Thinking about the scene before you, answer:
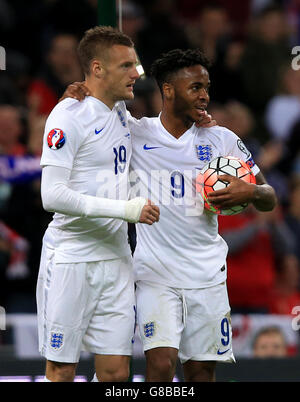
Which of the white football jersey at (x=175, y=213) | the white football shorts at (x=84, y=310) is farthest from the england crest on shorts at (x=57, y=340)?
the white football jersey at (x=175, y=213)

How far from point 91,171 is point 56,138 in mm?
298

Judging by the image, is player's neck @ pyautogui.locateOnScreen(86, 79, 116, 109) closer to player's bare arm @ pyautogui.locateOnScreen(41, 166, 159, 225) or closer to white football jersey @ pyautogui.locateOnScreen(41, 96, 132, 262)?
white football jersey @ pyautogui.locateOnScreen(41, 96, 132, 262)

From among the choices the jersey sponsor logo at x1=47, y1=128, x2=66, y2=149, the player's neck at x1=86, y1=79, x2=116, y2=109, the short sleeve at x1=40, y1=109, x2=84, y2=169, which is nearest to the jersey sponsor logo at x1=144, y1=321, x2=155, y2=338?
the short sleeve at x1=40, y1=109, x2=84, y2=169

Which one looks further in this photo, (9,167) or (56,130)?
(9,167)

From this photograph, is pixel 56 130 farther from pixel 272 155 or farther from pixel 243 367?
pixel 272 155

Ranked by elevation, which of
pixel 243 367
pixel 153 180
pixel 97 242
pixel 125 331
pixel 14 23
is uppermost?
pixel 14 23

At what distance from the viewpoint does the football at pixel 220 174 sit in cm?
512

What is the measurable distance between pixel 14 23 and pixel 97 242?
512cm

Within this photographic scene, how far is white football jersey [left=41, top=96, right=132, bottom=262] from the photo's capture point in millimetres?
5035

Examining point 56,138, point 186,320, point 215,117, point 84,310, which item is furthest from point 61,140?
point 215,117

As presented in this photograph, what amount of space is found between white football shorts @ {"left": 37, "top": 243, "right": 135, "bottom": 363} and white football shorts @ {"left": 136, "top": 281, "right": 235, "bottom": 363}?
0.36ft

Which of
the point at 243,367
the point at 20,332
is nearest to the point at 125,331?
the point at 243,367

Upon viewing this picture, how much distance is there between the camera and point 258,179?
18.1ft

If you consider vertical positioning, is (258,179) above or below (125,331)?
above
